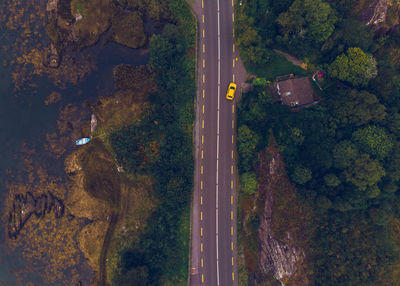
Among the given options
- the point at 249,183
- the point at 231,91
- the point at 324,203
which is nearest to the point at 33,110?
the point at 231,91

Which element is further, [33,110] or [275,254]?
[33,110]

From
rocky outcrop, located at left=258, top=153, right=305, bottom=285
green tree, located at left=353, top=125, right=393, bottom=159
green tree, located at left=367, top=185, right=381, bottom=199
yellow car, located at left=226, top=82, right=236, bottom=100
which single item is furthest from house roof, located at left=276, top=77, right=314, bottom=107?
green tree, located at left=367, top=185, right=381, bottom=199

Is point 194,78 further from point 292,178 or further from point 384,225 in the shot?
point 384,225

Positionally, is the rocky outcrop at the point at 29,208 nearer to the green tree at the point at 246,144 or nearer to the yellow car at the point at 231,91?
the green tree at the point at 246,144

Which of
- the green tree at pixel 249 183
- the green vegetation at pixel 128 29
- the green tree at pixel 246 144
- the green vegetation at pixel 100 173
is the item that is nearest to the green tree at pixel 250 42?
the green tree at pixel 246 144

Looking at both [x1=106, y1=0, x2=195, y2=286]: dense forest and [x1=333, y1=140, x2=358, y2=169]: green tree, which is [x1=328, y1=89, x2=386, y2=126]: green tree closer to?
[x1=333, y1=140, x2=358, y2=169]: green tree

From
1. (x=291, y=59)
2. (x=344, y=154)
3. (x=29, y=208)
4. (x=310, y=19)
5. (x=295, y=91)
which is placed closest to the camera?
Result: (x=344, y=154)

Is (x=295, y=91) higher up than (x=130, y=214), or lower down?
higher up

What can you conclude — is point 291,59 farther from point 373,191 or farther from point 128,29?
point 128,29
